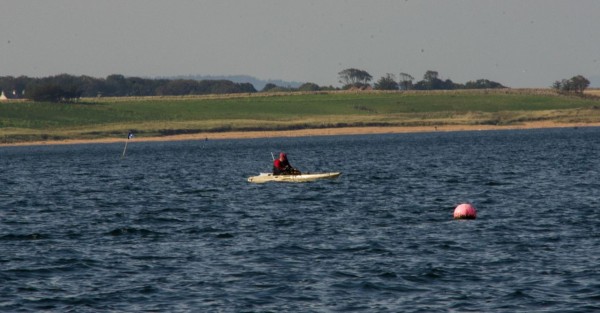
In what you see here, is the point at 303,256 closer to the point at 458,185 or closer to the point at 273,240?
the point at 273,240

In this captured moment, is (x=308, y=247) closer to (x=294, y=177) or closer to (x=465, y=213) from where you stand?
(x=465, y=213)

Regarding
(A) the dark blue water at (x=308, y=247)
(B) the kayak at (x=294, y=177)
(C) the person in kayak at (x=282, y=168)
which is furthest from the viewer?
(B) the kayak at (x=294, y=177)

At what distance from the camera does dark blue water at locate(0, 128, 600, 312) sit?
27.3m

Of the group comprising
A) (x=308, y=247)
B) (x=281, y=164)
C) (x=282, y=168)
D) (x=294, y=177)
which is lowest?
(x=294, y=177)

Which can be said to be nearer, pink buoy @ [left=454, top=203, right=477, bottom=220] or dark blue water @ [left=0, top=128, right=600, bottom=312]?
dark blue water @ [left=0, top=128, right=600, bottom=312]

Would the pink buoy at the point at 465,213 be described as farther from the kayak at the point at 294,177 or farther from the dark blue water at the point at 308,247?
the kayak at the point at 294,177

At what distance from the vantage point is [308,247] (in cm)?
3553

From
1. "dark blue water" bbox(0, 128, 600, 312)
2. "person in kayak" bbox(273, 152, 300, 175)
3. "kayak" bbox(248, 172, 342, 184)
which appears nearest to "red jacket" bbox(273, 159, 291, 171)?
"person in kayak" bbox(273, 152, 300, 175)

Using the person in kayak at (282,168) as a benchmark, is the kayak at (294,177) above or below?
below

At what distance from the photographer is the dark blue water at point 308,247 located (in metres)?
27.3

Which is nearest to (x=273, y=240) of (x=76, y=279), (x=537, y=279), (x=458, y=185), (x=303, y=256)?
(x=303, y=256)

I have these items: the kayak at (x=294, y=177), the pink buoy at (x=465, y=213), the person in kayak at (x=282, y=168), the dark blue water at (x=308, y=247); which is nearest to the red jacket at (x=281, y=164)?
the person in kayak at (x=282, y=168)

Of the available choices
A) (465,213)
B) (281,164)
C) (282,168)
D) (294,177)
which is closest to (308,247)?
(465,213)

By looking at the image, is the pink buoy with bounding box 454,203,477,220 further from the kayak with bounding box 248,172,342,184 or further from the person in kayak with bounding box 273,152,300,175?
the kayak with bounding box 248,172,342,184
